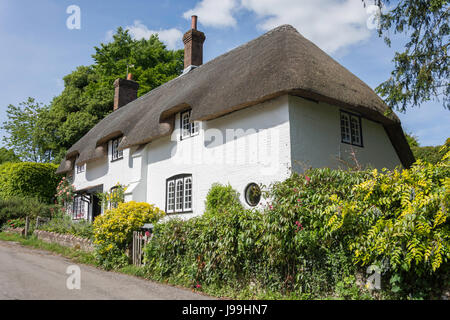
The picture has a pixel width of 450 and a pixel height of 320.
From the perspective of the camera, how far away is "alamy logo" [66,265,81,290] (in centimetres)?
766

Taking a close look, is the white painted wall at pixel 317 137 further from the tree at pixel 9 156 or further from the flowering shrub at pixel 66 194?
the tree at pixel 9 156

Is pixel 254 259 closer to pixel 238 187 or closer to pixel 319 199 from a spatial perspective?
pixel 319 199

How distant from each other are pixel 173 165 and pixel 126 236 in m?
4.02

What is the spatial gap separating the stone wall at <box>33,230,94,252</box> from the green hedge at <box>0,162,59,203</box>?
7.15 metres

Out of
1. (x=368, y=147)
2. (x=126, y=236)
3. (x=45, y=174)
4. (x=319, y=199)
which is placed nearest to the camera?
(x=319, y=199)

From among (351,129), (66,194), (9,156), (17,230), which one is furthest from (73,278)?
(9,156)

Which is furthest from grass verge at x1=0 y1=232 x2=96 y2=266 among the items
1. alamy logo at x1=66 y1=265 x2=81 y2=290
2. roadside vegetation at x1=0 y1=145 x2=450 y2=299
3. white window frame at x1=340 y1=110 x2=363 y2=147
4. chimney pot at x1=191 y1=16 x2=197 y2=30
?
chimney pot at x1=191 y1=16 x2=197 y2=30

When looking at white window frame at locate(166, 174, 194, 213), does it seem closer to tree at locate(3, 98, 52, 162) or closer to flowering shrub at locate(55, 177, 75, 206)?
flowering shrub at locate(55, 177, 75, 206)

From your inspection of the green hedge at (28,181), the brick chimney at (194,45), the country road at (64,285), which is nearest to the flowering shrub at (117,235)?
the country road at (64,285)

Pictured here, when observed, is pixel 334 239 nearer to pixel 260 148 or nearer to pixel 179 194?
pixel 260 148

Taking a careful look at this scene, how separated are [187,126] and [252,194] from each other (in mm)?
4269

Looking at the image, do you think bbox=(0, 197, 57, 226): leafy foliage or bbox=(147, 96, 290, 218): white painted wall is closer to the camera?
bbox=(147, 96, 290, 218): white painted wall

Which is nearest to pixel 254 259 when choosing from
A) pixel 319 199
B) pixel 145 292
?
pixel 319 199
